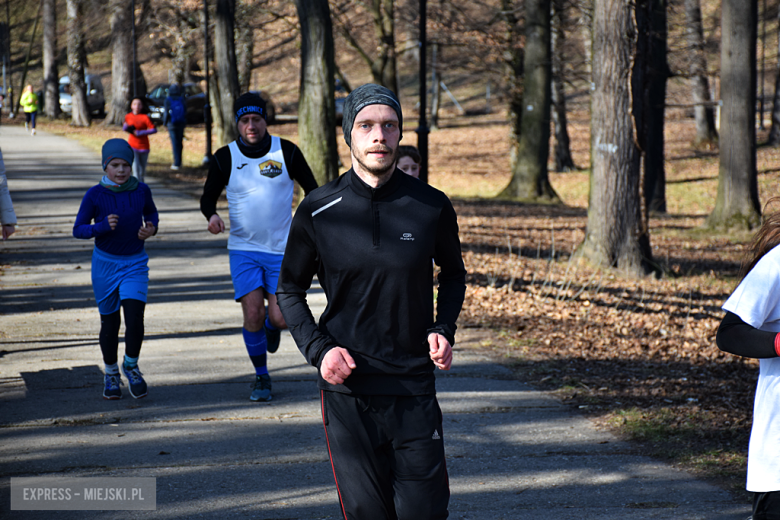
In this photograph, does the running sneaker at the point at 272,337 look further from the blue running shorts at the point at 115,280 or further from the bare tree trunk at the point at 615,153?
the bare tree trunk at the point at 615,153

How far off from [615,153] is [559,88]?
18594mm

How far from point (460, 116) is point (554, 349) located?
4424cm

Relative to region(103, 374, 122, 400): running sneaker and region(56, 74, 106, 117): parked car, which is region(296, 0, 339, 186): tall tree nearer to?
region(103, 374, 122, 400): running sneaker

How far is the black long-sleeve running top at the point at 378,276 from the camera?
10.4ft

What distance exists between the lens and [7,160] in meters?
25.0

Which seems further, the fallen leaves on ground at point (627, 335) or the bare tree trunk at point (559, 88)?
the bare tree trunk at point (559, 88)

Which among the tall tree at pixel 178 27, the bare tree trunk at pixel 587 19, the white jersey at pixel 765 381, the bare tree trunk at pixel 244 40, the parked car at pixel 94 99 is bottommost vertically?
the white jersey at pixel 765 381

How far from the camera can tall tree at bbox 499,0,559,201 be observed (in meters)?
21.2

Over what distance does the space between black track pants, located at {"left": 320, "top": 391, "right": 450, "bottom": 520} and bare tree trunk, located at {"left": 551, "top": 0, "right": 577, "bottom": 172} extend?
23.3 metres

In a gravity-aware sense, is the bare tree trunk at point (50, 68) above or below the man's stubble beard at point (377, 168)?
above

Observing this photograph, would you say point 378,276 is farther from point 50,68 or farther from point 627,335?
point 50,68

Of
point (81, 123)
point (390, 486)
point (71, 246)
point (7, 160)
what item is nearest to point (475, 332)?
point (390, 486)

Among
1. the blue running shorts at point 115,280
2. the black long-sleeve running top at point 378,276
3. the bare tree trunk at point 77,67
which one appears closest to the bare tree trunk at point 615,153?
the blue running shorts at point 115,280

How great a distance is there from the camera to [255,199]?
6.19 m
